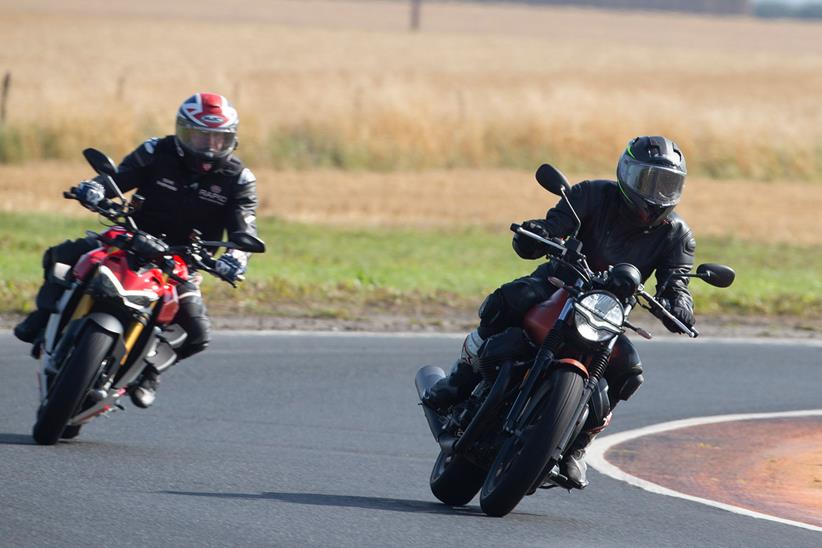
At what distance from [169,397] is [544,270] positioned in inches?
150

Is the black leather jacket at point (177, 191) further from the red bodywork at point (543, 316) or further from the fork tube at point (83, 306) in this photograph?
the red bodywork at point (543, 316)

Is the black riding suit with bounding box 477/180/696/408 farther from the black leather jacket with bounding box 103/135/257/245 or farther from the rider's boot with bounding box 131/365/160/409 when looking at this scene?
the black leather jacket with bounding box 103/135/257/245

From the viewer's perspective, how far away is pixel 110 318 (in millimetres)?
8266

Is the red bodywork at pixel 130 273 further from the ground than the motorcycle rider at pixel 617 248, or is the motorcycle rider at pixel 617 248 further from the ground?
the motorcycle rider at pixel 617 248

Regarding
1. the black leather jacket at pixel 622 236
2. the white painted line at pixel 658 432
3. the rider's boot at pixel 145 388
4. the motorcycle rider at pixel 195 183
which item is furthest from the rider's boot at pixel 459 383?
the rider's boot at pixel 145 388

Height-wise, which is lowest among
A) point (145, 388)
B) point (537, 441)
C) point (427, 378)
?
point (145, 388)

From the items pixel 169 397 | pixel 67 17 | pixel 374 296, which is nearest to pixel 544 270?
pixel 169 397

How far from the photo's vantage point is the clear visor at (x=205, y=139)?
9.15 meters

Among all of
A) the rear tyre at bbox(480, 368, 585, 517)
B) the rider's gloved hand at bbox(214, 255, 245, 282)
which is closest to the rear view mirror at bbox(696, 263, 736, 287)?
the rear tyre at bbox(480, 368, 585, 517)

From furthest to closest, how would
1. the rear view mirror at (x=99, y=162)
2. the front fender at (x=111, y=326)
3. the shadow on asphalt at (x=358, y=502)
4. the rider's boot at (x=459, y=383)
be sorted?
the rear view mirror at (x=99, y=162) < the front fender at (x=111, y=326) < the rider's boot at (x=459, y=383) < the shadow on asphalt at (x=358, y=502)

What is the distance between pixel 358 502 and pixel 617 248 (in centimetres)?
179

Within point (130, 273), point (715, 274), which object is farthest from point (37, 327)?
point (715, 274)

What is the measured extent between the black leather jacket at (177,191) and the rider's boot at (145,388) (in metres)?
0.92

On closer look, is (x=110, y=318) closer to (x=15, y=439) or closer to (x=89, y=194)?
(x=89, y=194)
